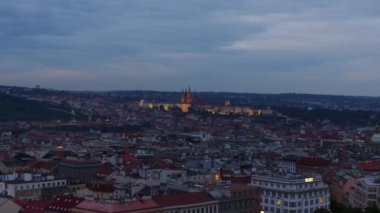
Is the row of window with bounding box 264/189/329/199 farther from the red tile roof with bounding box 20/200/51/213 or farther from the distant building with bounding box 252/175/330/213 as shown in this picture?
the red tile roof with bounding box 20/200/51/213

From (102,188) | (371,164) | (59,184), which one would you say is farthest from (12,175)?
(371,164)

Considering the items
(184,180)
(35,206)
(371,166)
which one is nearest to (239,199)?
(184,180)

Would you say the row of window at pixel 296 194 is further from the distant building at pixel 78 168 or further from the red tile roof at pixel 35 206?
the distant building at pixel 78 168

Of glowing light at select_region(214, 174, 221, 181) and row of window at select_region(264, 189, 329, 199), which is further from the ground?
row of window at select_region(264, 189, 329, 199)

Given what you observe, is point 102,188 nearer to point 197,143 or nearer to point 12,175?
point 12,175

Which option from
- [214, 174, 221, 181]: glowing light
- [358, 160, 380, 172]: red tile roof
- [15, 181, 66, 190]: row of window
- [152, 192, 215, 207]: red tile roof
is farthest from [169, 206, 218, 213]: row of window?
[358, 160, 380, 172]: red tile roof

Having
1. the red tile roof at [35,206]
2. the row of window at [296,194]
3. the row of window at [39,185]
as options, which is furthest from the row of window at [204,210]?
the row of window at [39,185]

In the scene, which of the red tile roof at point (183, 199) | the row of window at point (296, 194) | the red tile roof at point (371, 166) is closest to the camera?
the red tile roof at point (183, 199)

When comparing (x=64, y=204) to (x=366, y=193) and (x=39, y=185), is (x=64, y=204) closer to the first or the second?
(x=39, y=185)
